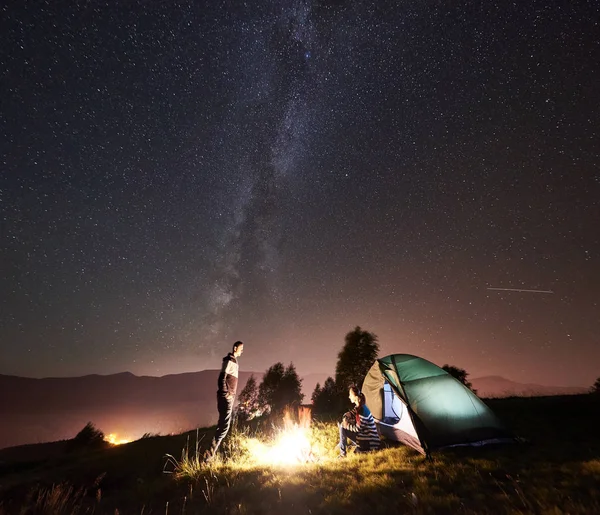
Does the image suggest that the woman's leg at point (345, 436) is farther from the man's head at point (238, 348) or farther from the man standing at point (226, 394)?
the man's head at point (238, 348)

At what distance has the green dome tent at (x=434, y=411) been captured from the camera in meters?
6.68

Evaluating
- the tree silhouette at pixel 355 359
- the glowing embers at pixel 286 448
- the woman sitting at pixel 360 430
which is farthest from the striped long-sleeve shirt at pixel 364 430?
the tree silhouette at pixel 355 359

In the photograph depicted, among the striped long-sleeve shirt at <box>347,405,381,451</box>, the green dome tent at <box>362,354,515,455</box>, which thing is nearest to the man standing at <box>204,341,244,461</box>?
the striped long-sleeve shirt at <box>347,405,381,451</box>

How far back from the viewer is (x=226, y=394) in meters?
6.81

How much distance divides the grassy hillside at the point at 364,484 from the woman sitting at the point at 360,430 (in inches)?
13.5

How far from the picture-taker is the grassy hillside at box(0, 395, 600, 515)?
4.08 metres

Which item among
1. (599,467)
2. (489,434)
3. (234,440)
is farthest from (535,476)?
(234,440)

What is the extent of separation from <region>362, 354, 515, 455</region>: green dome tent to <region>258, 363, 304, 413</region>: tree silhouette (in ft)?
128

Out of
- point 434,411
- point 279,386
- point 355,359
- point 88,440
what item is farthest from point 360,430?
point 279,386

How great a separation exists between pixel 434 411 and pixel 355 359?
24.6m

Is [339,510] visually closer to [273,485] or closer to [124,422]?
[273,485]

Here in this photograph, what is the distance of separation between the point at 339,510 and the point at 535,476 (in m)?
3.39

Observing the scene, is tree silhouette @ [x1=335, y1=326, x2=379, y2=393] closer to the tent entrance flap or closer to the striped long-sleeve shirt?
the tent entrance flap

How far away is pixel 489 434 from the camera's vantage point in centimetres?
675
